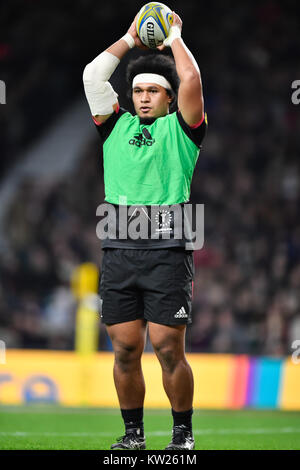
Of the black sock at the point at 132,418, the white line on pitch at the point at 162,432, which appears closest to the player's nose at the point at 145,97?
the black sock at the point at 132,418

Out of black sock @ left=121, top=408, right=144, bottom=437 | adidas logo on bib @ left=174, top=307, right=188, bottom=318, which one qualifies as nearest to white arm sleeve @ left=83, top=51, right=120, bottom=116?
adidas logo on bib @ left=174, top=307, right=188, bottom=318

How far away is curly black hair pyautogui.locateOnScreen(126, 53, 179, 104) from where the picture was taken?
5.01m

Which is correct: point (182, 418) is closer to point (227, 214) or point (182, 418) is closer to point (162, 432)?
point (162, 432)

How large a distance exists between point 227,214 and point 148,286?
9.23m

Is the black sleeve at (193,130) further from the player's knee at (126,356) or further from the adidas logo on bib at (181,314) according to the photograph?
the player's knee at (126,356)

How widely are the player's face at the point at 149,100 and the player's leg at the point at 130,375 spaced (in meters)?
1.22

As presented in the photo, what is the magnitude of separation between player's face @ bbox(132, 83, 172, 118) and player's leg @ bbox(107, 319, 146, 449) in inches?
A: 48.0

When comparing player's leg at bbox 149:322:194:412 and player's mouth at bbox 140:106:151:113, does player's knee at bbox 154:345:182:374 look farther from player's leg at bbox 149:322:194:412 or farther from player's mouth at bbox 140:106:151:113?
player's mouth at bbox 140:106:151:113

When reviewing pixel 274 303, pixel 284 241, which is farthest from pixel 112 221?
pixel 284 241

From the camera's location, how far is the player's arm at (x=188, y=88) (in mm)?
4637

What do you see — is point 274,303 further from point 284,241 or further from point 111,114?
point 111,114

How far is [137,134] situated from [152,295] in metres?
0.93

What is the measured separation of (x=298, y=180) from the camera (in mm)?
14023

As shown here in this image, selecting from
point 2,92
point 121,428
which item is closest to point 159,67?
point 121,428
